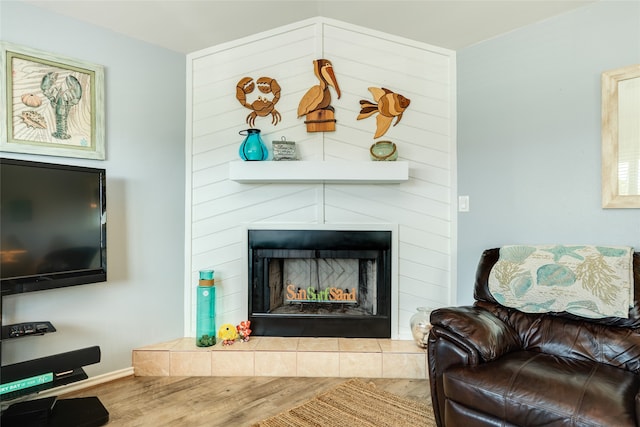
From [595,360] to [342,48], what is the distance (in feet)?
8.72

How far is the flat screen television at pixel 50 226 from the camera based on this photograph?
1812mm

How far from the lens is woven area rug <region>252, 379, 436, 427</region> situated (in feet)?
6.29

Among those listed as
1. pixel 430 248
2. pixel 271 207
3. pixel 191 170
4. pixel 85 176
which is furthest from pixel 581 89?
pixel 85 176

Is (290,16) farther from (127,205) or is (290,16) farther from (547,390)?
(547,390)

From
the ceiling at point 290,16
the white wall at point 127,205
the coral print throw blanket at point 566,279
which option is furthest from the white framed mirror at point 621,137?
the white wall at point 127,205

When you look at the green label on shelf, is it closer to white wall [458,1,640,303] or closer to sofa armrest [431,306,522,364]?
sofa armrest [431,306,522,364]

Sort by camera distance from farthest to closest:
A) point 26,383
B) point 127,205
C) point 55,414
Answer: point 127,205
point 55,414
point 26,383

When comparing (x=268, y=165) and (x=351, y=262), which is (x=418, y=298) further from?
(x=268, y=165)

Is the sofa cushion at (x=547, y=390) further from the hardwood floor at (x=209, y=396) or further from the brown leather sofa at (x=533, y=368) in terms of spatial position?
the hardwood floor at (x=209, y=396)

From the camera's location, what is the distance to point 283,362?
8.33 feet

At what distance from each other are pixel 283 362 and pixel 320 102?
2.02 metres

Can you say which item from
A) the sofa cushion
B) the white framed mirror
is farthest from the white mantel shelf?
the sofa cushion

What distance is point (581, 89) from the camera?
2217 mm

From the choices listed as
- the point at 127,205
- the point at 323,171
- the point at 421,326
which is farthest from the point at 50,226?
the point at 421,326
